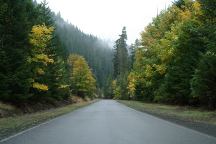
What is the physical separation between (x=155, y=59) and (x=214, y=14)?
80.4 feet

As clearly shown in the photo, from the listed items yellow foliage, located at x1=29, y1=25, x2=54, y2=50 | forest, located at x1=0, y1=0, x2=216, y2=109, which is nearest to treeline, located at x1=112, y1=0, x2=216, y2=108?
forest, located at x1=0, y1=0, x2=216, y2=109

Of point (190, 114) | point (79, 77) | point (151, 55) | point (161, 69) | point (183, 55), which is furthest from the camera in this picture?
point (79, 77)

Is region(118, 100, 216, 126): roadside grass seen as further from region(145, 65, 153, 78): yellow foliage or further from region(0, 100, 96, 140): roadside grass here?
region(145, 65, 153, 78): yellow foliage

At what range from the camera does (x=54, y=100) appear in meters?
54.5

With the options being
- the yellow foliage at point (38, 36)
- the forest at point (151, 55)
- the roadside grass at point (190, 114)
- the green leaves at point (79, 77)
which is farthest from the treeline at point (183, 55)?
the green leaves at point (79, 77)

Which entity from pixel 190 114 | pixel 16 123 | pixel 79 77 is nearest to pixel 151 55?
pixel 190 114

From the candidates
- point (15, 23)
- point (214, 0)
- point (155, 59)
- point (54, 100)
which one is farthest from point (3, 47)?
point (155, 59)

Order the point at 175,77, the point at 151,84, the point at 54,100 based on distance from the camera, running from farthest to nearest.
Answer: the point at 151,84 < the point at 54,100 < the point at 175,77

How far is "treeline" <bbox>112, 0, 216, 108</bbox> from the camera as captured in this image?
104ft

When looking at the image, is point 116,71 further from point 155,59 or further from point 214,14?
point 214,14

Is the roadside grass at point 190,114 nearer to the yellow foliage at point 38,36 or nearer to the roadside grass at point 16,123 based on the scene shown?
the roadside grass at point 16,123

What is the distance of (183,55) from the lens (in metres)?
42.3

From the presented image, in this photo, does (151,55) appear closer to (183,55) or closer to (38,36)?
(183,55)

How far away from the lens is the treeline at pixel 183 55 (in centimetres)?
3162
